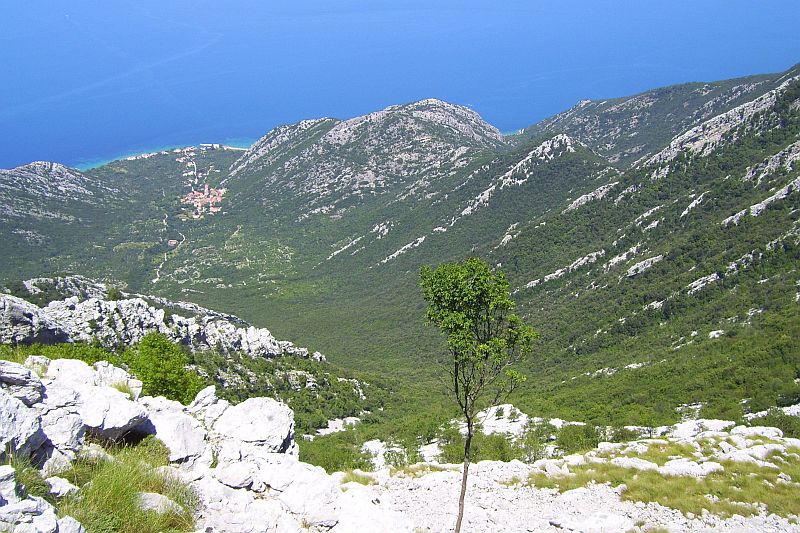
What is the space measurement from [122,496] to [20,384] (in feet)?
14.1

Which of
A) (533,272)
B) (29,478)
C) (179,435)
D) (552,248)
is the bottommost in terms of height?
(29,478)

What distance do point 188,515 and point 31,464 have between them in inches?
126

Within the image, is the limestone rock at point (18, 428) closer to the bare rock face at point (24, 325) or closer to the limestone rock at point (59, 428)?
the limestone rock at point (59, 428)

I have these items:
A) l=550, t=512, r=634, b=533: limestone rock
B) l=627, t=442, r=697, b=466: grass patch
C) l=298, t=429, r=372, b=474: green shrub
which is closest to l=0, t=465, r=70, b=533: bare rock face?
l=550, t=512, r=634, b=533: limestone rock

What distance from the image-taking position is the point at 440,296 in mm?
13797

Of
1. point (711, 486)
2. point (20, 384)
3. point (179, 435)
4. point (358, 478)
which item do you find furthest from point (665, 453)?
point (20, 384)

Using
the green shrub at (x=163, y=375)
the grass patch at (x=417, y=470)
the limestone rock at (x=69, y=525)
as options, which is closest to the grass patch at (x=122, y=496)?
the limestone rock at (x=69, y=525)

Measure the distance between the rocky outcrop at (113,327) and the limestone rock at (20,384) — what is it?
38.5 m

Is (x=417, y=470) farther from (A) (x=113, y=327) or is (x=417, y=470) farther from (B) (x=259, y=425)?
(A) (x=113, y=327)

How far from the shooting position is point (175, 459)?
44.2ft

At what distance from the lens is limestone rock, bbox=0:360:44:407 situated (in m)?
10.7

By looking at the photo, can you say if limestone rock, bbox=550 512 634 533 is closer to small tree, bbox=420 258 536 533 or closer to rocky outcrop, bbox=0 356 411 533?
small tree, bbox=420 258 536 533

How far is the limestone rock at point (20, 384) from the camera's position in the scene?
10695 millimetres

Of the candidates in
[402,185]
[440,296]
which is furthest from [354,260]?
[440,296]
